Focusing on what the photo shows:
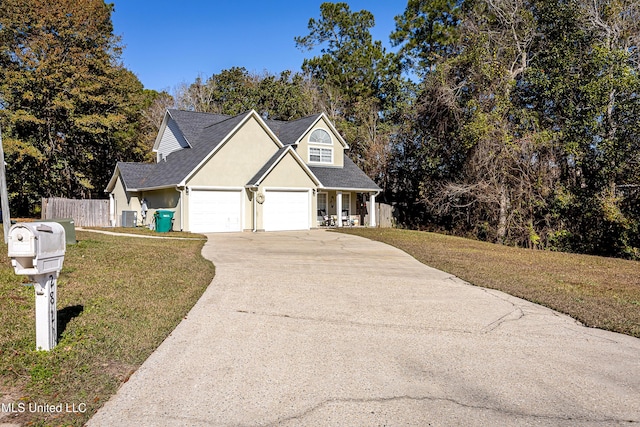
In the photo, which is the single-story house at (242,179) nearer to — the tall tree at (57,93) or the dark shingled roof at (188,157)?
the dark shingled roof at (188,157)

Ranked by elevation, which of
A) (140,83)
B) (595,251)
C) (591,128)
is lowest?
(595,251)

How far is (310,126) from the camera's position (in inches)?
1029

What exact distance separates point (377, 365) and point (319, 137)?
2277cm

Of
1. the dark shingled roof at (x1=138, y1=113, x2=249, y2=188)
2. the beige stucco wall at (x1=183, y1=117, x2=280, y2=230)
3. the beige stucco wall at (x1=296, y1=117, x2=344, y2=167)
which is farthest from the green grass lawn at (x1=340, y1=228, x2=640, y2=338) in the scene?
the beige stucco wall at (x1=296, y1=117, x2=344, y2=167)

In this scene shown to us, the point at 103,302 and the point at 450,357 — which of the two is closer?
the point at 450,357

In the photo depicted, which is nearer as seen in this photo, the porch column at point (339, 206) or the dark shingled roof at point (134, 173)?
the porch column at point (339, 206)

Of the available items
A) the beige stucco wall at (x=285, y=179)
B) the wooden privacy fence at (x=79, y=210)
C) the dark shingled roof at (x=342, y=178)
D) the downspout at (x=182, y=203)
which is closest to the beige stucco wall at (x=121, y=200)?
the wooden privacy fence at (x=79, y=210)

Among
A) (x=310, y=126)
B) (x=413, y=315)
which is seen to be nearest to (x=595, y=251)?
(x=310, y=126)

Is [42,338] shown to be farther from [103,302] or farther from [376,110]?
[376,110]

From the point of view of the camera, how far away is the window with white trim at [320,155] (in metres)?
26.7

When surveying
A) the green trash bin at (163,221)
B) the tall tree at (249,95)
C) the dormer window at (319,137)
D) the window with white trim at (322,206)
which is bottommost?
the green trash bin at (163,221)

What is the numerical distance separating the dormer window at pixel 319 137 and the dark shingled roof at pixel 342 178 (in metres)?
1.48

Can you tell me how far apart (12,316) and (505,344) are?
5.99 m

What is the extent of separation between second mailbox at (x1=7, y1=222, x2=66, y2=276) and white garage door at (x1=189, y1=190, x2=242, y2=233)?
1649 cm
